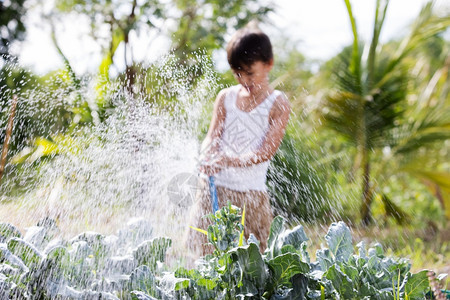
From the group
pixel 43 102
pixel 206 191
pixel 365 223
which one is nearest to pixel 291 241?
pixel 206 191

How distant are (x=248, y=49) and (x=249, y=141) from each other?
492 mm

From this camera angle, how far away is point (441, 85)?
6.24 meters

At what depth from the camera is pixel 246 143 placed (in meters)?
2.66

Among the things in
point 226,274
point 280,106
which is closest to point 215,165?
point 280,106

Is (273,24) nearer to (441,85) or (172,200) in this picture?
(441,85)

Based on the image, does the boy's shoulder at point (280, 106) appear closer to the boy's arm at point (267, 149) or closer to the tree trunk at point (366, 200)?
the boy's arm at point (267, 149)

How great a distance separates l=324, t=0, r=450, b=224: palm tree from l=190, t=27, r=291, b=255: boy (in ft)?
8.34

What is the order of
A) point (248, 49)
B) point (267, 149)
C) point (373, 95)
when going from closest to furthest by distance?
point (267, 149) → point (248, 49) → point (373, 95)

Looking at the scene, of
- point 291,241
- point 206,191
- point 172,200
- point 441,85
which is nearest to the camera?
point 291,241

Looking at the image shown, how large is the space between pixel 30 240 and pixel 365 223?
180 inches

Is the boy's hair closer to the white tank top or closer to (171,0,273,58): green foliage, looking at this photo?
the white tank top

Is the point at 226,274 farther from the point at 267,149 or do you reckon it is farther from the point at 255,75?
the point at 255,75

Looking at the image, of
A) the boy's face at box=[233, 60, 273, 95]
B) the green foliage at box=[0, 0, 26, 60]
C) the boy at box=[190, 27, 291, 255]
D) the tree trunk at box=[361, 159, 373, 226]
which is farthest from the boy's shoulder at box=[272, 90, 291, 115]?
the green foliage at box=[0, 0, 26, 60]

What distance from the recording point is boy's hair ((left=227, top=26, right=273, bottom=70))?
262cm
